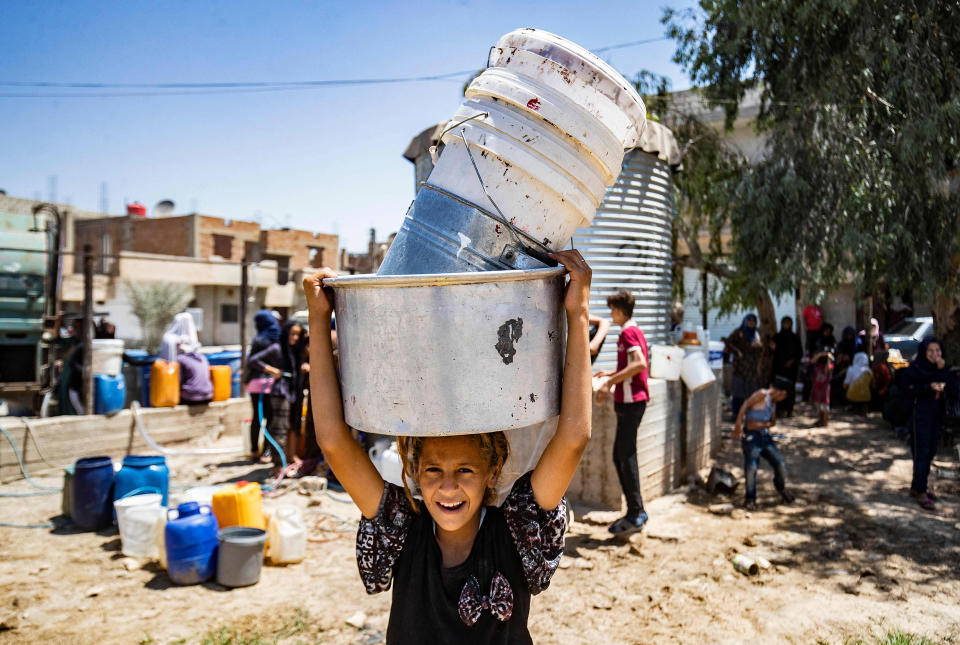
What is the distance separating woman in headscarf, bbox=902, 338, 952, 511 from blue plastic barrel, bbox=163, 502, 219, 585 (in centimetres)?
635

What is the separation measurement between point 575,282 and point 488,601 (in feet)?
2.83

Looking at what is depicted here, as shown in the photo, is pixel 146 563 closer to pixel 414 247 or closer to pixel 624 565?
pixel 624 565

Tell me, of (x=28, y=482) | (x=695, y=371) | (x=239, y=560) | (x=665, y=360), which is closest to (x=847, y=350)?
(x=695, y=371)

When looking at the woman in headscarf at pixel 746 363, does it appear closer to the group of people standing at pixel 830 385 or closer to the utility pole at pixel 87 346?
the group of people standing at pixel 830 385

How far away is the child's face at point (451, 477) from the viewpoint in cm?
171

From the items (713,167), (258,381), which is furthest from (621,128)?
(713,167)

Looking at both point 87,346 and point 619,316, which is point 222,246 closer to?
point 87,346

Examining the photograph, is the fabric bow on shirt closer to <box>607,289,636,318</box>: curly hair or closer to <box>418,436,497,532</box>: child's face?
<box>418,436,497,532</box>: child's face

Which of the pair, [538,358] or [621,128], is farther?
[621,128]

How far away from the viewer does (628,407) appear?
5.52 m

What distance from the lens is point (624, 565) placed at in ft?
16.4

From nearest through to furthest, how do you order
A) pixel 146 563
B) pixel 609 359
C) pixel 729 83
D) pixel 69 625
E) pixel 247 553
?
pixel 69 625
pixel 247 553
pixel 146 563
pixel 609 359
pixel 729 83

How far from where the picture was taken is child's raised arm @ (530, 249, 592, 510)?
5.22ft

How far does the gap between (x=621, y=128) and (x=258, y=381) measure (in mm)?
6840
